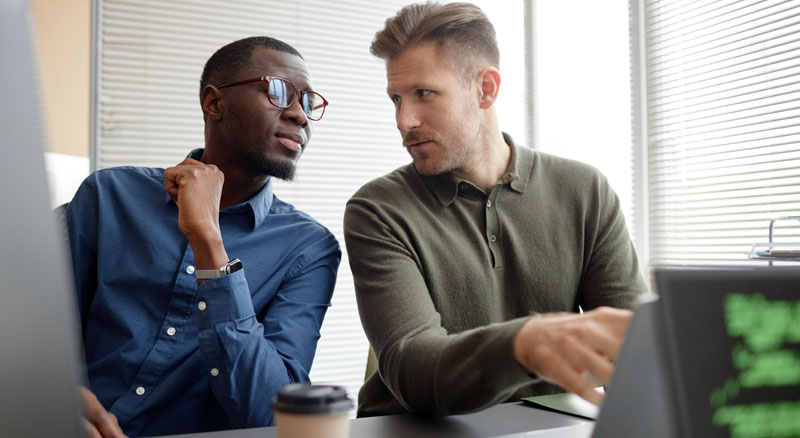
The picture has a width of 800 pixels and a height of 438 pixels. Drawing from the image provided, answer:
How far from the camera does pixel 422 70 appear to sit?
63.8 inches

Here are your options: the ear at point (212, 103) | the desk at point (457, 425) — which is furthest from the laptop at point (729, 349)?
the ear at point (212, 103)

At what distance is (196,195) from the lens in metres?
1.47

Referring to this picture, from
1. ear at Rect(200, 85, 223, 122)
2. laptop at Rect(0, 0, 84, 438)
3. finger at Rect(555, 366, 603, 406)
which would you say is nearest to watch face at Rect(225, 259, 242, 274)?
ear at Rect(200, 85, 223, 122)

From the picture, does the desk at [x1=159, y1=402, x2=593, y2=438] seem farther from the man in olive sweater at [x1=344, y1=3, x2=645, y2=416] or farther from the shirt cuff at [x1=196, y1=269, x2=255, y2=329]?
the shirt cuff at [x1=196, y1=269, x2=255, y2=329]

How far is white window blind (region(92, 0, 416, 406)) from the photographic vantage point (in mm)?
3193

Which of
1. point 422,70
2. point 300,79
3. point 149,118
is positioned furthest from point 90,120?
point 422,70

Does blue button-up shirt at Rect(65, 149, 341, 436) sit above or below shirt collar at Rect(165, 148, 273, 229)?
below

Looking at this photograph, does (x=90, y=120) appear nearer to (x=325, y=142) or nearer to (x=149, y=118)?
(x=149, y=118)

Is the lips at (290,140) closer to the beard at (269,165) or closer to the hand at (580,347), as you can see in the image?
the beard at (269,165)

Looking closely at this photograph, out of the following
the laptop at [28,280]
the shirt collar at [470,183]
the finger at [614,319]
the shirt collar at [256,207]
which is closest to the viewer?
the laptop at [28,280]

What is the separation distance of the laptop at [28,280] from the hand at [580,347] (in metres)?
0.43

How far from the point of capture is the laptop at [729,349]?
44 cm

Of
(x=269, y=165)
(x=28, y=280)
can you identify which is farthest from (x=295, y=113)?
(x=28, y=280)

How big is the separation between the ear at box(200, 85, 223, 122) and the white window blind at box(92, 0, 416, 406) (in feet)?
4.87
